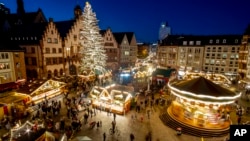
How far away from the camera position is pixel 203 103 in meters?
18.8

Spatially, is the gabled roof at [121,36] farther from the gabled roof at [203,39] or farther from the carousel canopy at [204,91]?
the carousel canopy at [204,91]

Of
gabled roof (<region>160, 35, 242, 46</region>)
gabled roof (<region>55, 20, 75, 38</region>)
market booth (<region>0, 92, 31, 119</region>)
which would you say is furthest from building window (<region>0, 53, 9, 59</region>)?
gabled roof (<region>160, 35, 242, 46</region>)

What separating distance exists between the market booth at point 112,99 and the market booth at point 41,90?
24.9 ft

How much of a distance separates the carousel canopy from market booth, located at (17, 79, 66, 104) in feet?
65.2

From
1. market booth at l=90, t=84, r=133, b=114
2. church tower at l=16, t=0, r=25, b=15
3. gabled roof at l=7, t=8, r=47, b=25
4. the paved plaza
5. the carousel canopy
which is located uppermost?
church tower at l=16, t=0, r=25, b=15

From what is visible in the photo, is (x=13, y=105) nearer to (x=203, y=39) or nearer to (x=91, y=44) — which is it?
(x=91, y=44)

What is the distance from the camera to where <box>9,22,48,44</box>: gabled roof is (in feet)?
111

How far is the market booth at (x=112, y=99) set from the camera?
2186 centimetres

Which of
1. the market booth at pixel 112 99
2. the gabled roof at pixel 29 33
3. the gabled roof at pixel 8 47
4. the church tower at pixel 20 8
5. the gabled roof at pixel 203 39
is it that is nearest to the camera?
the market booth at pixel 112 99

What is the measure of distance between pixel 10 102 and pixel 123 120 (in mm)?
14642

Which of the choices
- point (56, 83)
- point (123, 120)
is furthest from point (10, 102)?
point (123, 120)

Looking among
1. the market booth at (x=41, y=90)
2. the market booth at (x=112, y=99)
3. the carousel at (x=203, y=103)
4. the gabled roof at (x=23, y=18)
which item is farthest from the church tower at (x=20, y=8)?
the carousel at (x=203, y=103)

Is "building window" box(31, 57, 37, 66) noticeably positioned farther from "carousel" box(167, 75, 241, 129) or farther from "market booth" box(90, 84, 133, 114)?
"carousel" box(167, 75, 241, 129)

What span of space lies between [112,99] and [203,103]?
1199 cm
